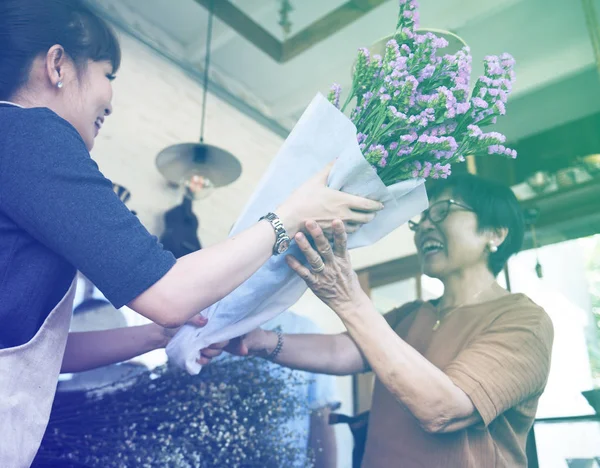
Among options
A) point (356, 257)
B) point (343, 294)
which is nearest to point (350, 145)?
point (343, 294)

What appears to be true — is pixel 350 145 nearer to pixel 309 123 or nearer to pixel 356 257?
pixel 309 123

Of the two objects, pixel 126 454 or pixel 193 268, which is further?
pixel 126 454

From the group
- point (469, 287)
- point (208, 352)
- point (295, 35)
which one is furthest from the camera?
point (295, 35)

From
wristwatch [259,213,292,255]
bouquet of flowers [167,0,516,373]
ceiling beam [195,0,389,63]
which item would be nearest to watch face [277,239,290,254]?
wristwatch [259,213,292,255]

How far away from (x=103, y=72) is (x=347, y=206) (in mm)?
593

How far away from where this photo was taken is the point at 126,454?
1.57m

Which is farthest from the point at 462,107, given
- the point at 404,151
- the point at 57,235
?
the point at 57,235

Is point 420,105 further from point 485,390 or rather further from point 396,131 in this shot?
point 485,390

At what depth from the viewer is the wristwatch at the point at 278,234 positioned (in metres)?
1.04

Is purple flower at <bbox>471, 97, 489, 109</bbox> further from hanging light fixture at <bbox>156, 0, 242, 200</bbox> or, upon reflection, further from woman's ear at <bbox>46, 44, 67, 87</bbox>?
hanging light fixture at <bbox>156, 0, 242, 200</bbox>

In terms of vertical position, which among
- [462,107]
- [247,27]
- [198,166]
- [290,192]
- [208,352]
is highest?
[247,27]

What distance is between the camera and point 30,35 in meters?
1.06

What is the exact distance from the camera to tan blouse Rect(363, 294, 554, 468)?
1.31m

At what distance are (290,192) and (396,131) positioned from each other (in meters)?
0.25
